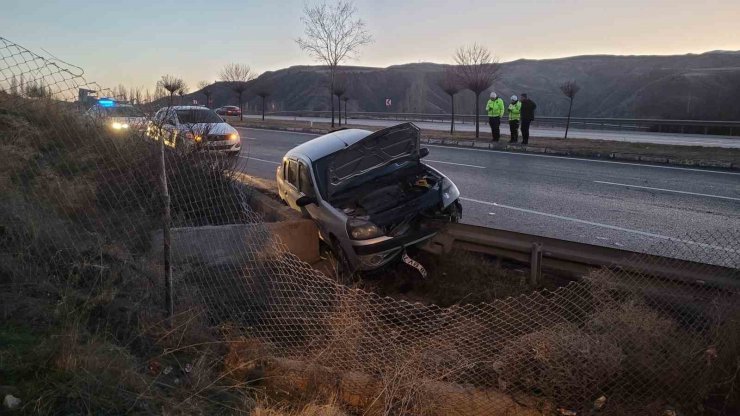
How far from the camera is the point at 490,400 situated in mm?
3732

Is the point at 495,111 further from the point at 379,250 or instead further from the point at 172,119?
the point at 379,250

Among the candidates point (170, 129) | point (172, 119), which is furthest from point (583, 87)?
point (170, 129)

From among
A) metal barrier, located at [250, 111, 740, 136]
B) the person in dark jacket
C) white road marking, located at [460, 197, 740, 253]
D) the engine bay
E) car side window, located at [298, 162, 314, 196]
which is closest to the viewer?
the engine bay

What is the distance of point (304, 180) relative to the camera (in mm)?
7273

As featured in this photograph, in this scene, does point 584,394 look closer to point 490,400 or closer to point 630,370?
point 630,370

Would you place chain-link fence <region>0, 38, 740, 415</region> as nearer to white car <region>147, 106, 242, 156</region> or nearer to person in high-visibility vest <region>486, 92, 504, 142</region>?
white car <region>147, 106, 242, 156</region>

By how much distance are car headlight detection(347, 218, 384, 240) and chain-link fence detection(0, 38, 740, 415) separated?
92 centimetres

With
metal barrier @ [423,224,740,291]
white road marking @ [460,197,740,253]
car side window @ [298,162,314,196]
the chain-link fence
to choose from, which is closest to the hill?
white road marking @ [460,197,740,253]

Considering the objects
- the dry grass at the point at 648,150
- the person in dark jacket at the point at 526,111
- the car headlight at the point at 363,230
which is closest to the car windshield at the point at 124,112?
the car headlight at the point at 363,230

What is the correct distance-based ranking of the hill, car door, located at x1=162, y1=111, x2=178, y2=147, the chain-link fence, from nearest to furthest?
the chain-link fence → car door, located at x1=162, y1=111, x2=178, y2=147 → the hill

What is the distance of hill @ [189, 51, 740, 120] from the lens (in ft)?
182

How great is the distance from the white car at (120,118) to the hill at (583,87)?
4522cm

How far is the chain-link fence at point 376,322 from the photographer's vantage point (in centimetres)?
373

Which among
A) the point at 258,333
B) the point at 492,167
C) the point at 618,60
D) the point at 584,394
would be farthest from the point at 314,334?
the point at 618,60
